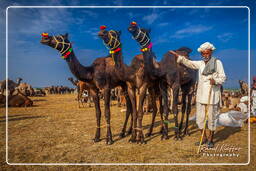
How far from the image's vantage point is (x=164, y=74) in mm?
6273

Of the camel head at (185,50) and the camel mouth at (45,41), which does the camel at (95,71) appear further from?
the camel head at (185,50)

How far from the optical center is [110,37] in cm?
570

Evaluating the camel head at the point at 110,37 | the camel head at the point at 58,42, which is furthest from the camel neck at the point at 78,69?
the camel head at the point at 110,37

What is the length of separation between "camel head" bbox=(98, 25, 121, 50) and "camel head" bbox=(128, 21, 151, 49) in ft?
1.79

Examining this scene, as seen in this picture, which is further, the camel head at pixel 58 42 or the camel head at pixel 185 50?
the camel head at pixel 185 50

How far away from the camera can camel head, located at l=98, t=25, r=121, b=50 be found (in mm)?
5648

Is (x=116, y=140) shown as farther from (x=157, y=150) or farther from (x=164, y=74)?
(x=164, y=74)

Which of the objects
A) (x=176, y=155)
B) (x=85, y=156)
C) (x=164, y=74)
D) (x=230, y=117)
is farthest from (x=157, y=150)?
(x=230, y=117)

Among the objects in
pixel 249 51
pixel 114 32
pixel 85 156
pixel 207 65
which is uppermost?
pixel 114 32

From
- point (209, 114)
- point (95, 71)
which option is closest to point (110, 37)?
point (95, 71)

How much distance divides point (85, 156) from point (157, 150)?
6.53 feet

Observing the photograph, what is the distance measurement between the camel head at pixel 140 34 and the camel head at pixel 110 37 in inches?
21.5

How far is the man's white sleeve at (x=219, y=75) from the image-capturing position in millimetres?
5220

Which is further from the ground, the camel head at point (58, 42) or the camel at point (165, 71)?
the camel head at point (58, 42)
